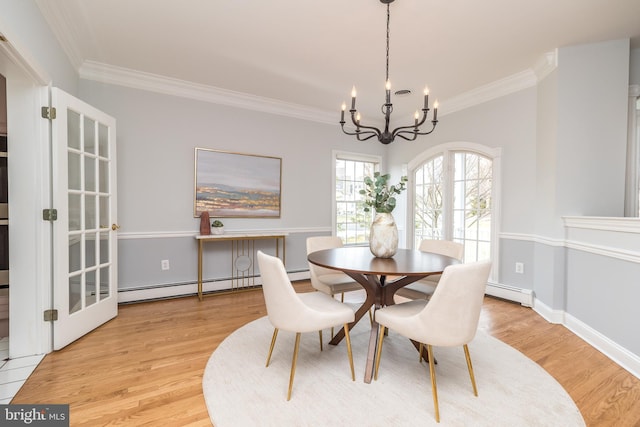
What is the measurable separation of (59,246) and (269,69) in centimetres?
248

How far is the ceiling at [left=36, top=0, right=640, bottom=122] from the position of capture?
2.31 m

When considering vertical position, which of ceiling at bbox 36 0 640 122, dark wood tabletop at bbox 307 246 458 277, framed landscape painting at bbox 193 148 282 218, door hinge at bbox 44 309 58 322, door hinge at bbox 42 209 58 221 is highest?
ceiling at bbox 36 0 640 122

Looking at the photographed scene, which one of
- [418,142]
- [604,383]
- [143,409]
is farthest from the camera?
[418,142]

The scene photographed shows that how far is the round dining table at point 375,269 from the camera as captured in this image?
6.13 ft

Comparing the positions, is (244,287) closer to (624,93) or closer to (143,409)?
(143,409)

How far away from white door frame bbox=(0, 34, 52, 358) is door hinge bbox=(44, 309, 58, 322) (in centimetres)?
3

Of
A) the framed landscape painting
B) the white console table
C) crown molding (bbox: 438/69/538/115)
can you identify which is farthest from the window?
crown molding (bbox: 438/69/538/115)

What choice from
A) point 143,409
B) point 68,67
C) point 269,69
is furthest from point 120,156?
point 143,409

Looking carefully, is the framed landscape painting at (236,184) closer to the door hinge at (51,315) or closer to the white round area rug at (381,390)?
the door hinge at (51,315)

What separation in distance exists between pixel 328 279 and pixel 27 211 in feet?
7.54

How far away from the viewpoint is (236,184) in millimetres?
4062

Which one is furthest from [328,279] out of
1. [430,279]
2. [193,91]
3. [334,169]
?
[193,91]

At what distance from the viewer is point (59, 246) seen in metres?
2.35

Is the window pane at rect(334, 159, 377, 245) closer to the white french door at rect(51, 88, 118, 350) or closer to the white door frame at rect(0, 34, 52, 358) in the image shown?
the white french door at rect(51, 88, 118, 350)
